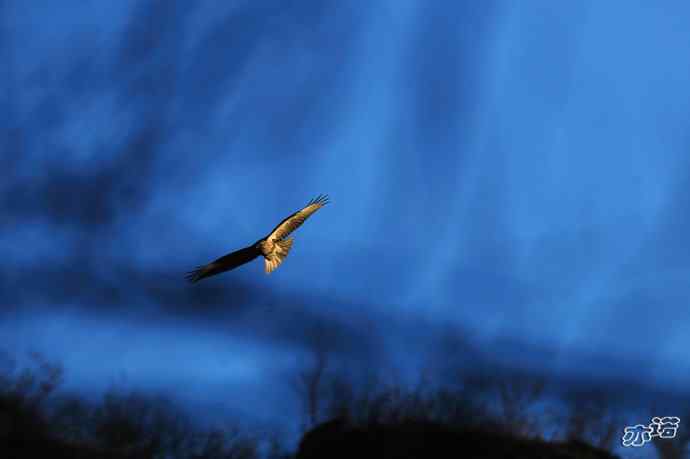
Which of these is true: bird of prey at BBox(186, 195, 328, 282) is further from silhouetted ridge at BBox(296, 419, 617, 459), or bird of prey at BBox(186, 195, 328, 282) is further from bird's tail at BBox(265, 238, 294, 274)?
silhouetted ridge at BBox(296, 419, 617, 459)

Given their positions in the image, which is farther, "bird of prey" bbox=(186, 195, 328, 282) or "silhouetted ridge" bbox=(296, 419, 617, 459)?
"silhouetted ridge" bbox=(296, 419, 617, 459)

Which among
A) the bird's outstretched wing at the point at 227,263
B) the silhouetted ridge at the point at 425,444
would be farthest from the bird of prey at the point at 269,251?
the silhouetted ridge at the point at 425,444

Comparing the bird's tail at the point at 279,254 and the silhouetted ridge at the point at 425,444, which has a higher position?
the bird's tail at the point at 279,254

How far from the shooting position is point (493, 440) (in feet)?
72.8

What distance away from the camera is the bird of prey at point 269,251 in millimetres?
16250

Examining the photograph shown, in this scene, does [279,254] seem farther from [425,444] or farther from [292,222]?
[425,444]

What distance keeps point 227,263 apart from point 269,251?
1.04 m

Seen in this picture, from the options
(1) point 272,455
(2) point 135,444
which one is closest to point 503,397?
(1) point 272,455

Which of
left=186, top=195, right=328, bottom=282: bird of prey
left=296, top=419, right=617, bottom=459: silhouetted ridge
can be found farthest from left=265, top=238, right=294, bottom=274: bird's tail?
left=296, top=419, right=617, bottom=459: silhouetted ridge

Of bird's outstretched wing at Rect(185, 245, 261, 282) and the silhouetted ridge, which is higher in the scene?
bird's outstretched wing at Rect(185, 245, 261, 282)

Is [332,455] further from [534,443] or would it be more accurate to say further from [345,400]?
[534,443]

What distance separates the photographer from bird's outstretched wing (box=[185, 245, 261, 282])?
16.5m

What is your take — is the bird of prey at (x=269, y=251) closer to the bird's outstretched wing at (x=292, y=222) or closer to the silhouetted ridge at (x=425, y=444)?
the bird's outstretched wing at (x=292, y=222)

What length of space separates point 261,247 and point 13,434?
771 cm
